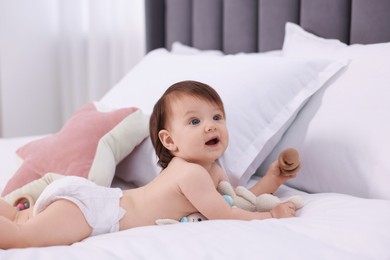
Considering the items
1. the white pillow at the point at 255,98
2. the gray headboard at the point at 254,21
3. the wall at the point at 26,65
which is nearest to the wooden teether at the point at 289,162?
the white pillow at the point at 255,98

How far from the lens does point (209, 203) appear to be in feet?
3.47

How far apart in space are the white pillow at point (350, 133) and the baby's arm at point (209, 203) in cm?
21

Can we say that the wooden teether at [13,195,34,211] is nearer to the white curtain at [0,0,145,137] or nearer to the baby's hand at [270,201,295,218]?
the baby's hand at [270,201,295,218]

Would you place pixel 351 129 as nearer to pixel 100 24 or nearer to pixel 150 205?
pixel 150 205

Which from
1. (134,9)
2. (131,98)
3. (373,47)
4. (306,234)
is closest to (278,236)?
(306,234)

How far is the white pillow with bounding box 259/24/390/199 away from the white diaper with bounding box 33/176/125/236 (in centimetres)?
49

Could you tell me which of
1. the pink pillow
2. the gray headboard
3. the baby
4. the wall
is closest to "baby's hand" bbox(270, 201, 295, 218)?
the baby

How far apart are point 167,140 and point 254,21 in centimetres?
99

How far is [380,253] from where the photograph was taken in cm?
84

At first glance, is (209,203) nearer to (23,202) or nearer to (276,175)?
(276,175)

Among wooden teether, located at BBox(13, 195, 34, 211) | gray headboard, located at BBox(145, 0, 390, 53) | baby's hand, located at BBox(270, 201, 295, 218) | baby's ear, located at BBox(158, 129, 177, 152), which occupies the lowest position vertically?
wooden teether, located at BBox(13, 195, 34, 211)

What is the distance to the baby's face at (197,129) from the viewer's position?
3.73 feet

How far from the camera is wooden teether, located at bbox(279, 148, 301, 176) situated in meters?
1.21

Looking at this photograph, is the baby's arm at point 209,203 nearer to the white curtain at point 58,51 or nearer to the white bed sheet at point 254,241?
the white bed sheet at point 254,241
